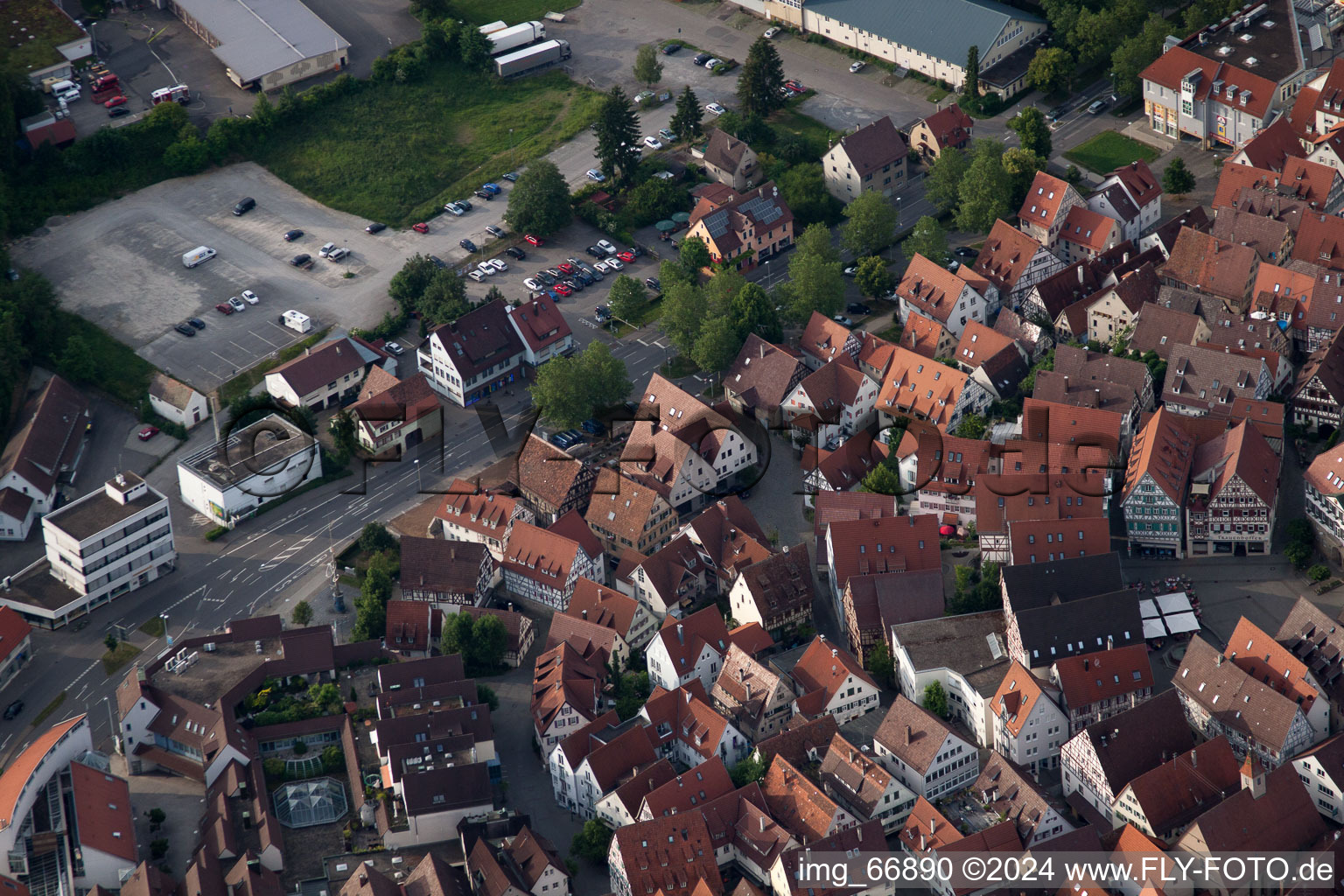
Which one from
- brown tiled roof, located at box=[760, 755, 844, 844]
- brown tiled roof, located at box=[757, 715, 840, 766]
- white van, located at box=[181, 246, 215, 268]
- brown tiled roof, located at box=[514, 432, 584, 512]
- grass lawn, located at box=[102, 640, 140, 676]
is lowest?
grass lawn, located at box=[102, 640, 140, 676]

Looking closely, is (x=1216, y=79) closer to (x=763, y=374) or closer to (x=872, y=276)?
(x=872, y=276)

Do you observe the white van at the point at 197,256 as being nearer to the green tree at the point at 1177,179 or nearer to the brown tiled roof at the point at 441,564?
the brown tiled roof at the point at 441,564

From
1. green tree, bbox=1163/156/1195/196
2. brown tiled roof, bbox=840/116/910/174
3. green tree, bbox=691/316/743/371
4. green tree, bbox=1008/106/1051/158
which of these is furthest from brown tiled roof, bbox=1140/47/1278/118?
green tree, bbox=691/316/743/371

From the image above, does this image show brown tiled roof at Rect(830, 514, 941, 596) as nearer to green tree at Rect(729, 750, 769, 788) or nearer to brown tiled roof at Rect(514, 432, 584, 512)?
green tree at Rect(729, 750, 769, 788)

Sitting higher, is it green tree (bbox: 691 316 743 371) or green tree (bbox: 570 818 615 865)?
green tree (bbox: 691 316 743 371)

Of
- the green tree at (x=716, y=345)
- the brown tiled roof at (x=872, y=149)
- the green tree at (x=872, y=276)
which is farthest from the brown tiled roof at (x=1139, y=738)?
the brown tiled roof at (x=872, y=149)

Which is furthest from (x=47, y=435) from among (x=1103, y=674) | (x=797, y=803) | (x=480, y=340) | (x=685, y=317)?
(x=1103, y=674)
